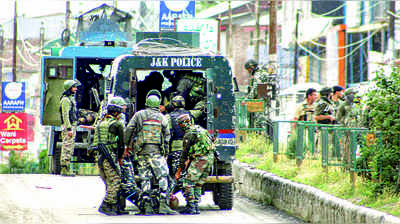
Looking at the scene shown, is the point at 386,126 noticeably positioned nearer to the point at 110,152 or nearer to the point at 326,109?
the point at 110,152

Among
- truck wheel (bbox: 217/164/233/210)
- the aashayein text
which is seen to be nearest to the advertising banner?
the aashayein text

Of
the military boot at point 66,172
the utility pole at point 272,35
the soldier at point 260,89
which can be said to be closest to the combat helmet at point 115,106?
the military boot at point 66,172

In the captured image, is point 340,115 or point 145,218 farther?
point 340,115

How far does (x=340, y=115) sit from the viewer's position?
739 inches

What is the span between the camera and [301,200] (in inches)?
500

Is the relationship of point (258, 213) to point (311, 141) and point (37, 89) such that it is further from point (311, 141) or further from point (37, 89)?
point (37, 89)

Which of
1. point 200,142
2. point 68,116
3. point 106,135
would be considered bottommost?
point 200,142

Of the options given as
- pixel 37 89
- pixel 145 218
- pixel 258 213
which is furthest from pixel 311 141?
pixel 37 89

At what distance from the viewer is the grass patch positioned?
1054cm

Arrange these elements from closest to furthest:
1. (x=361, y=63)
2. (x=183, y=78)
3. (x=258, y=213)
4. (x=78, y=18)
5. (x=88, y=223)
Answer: (x=88, y=223), (x=258, y=213), (x=183, y=78), (x=78, y=18), (x=361, y=63)

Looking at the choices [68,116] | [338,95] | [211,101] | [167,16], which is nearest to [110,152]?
[211,101]

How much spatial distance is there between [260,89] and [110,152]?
33.9 feet

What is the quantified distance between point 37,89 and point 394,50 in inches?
1641

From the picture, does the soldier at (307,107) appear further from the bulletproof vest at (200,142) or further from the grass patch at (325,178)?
the bulletproof vest at (200,142)
